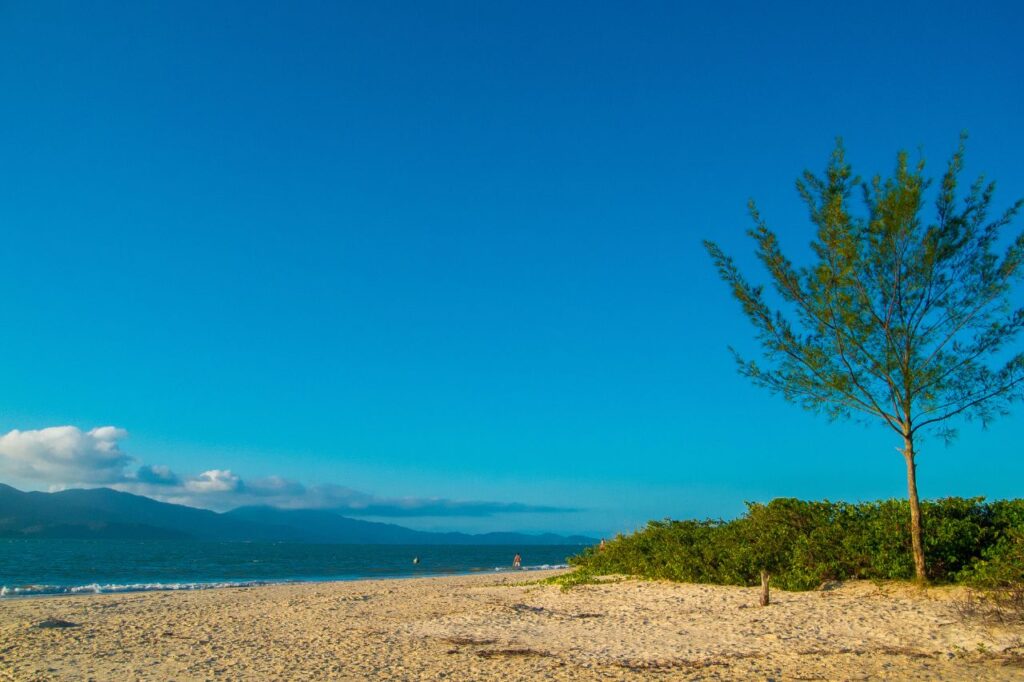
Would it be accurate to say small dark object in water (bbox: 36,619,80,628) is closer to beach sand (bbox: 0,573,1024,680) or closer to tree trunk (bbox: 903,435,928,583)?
beach sand (bbox: 0,573,1024,680)

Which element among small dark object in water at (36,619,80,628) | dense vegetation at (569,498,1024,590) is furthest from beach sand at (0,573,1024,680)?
dense vegetation at (569,498,1024,590)

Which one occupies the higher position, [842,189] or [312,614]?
[842,189]

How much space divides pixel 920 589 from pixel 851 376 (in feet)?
16.7

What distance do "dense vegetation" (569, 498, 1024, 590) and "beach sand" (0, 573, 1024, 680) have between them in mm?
680

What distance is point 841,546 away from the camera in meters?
17.0

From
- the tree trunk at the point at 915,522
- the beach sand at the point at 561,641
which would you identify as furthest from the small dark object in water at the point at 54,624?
the tree trunk at the point at 915,522

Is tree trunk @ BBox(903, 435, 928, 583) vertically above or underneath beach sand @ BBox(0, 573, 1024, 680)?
above

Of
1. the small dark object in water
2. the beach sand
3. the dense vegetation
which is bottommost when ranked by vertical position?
the small dark object in water

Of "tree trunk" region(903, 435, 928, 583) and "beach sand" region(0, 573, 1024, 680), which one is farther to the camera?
"tree trunk" region(903, 435, 928, 583)

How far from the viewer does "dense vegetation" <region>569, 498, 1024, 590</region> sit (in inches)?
592

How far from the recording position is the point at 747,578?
18.3 m

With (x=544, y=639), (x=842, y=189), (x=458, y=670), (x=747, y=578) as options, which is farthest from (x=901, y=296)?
(x=458, y=670)

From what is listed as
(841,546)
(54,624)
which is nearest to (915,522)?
(841,546)

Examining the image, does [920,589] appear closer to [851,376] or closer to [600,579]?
[851,376]
